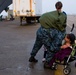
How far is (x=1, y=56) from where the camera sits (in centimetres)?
1081

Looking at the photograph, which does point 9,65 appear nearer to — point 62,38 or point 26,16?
point 62,38

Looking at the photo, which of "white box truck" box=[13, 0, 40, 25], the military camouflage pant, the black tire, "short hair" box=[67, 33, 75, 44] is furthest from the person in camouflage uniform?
"white box truck" box=[13, 0, 40, 25]

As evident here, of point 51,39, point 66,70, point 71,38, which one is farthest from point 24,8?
point 66,70

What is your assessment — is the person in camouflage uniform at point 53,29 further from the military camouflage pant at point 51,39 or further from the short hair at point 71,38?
the short hair at point 71,38

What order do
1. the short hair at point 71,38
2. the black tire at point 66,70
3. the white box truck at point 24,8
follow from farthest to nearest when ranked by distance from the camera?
the white box truck at point 24,8, the short hair at point 71,38, the black tire at point 66,70

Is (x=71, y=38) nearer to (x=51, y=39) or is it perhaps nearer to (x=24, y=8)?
(x=51, y=39)

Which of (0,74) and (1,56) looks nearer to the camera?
(0,74)

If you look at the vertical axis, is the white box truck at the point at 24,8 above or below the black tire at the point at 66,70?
above

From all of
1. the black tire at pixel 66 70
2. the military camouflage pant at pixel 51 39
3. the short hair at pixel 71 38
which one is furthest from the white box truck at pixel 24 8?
the black tire at pixel 66 70

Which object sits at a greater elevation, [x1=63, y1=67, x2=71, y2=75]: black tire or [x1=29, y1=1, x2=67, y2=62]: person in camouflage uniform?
[x1=29, y1=1, x2=67, y2=62]: person in camouflage uniform

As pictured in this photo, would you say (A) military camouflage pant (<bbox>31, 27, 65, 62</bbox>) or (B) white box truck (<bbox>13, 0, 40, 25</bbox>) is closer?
(A) military camouflage pant (<bbox>31, 27, 65, 62</bbox>)

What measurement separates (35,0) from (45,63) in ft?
64.6

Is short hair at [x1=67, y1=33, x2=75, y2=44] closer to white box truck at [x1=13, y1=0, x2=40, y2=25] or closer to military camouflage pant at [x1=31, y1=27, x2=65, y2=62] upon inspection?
military camouflage pant at [x1=31, y1=27, x2=65, y2=62]

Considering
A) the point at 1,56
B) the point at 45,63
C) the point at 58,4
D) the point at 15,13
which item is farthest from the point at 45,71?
the point at 15,13
